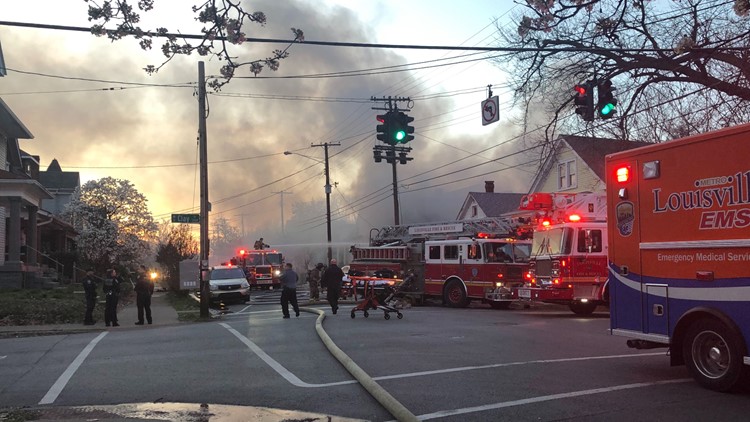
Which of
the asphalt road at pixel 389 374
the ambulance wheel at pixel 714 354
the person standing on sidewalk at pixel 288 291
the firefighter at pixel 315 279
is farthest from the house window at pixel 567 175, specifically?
the ambulance wheel at pixel 714 354

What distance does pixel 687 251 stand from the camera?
302 inches

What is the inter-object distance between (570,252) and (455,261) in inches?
230

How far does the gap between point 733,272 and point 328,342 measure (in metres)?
6.43

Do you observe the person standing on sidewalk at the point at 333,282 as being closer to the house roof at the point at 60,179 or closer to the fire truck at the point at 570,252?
the fire truck at the point at 570,252

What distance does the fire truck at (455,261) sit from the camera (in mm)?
20500

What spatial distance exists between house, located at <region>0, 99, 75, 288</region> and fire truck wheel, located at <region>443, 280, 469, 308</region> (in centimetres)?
1674

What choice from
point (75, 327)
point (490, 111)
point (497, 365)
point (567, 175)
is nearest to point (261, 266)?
point (567, 175)

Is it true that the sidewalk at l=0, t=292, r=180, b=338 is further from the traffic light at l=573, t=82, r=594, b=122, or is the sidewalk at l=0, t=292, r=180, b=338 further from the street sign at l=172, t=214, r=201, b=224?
the traffic light at l=573, t=82, r=594, b=122

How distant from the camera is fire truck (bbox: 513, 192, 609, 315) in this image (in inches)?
642

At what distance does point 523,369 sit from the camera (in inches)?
340

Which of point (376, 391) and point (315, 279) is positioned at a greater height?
point (315, 279)

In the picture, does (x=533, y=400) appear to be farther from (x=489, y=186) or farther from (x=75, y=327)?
(x=489, y=186)

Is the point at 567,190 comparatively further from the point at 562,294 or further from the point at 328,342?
the point at 328,342

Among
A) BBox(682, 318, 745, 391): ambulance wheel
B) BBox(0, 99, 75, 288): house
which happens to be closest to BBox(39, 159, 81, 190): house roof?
BBox(0, 99, 75, 288): house
